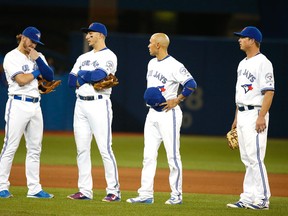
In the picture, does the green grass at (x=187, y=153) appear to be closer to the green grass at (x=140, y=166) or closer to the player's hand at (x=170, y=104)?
the green grass at (x=140, y=166)

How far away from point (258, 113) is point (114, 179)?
1.93 m

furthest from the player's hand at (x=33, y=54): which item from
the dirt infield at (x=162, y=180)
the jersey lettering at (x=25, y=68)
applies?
the dirt infield at (x=162, y=180)

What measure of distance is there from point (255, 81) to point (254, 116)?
1.37ft

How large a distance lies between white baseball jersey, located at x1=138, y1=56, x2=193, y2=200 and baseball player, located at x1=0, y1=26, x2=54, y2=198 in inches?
54.0

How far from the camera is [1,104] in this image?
20812 mm

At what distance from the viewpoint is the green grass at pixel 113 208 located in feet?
26.2

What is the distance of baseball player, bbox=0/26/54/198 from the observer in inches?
351

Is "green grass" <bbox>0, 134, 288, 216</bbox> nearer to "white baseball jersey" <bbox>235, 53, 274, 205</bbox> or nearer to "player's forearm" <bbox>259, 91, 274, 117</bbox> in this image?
"white baseball jersey" <bbox>235, 53, 274, 205</bbox>

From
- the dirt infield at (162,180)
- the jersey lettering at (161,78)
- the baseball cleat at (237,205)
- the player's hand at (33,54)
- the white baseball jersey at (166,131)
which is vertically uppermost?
the player's hand at (33,54)

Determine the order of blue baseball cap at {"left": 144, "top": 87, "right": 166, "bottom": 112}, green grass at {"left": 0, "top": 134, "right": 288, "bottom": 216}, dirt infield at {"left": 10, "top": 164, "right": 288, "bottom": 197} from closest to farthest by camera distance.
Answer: green grass at {"left": 0, "top": 134, "right": 288, "bottom": 216} < blue baseball cap at {"left": 144, "top": 87, "right": 166, "bottom": 112} < dirt infield at {"left": 10, "top": 164, "right": 288, "bottom": 197}

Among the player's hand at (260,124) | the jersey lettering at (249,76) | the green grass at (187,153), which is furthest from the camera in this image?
the green grass at (187,153)

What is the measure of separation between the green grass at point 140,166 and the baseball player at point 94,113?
282 millimetres

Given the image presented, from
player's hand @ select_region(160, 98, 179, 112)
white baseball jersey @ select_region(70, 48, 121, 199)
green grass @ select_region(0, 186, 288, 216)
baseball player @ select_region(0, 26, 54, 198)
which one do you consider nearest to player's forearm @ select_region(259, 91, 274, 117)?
player's hand @ select_region(160, 98, 179, 112)

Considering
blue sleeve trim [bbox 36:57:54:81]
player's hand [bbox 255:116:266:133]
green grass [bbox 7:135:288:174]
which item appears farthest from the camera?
green grass [bbox 7:135:288:174]
